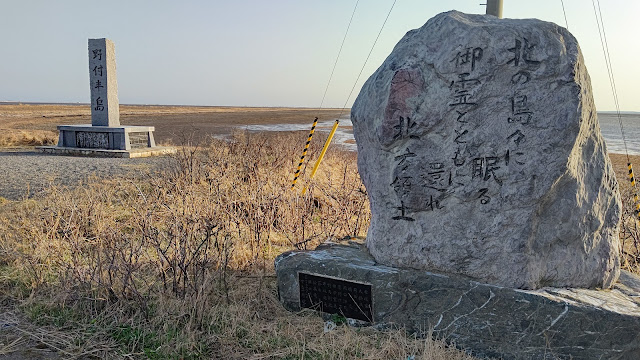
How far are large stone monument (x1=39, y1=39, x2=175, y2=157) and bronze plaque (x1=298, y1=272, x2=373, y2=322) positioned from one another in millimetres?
8795

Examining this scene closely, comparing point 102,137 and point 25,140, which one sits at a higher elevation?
point 102,137

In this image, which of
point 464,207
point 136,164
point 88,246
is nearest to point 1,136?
point 136,164

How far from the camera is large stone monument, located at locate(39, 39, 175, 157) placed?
37.8 feet

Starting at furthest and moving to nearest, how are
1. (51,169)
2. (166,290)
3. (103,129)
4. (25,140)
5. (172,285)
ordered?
(25,140)
(103,129)
(51,169)
(172,285)
(166,290)

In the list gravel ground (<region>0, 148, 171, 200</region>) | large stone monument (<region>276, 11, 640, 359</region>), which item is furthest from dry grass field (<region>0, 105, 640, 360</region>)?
gravel ground (<region>0, 148, 171, 200</region>)

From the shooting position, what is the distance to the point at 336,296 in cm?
351

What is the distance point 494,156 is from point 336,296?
148 cm

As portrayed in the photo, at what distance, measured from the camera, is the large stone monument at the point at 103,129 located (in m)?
11.5

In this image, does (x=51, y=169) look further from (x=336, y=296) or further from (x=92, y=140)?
(x=336, y=296)

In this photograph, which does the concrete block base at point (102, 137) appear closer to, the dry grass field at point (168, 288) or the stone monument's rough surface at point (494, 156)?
the dry grass field at point (168, 288)

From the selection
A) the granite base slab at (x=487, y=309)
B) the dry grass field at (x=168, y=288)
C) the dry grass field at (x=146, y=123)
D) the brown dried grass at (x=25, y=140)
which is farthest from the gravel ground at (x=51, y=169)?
the granite base slab at (x=487, y=309)

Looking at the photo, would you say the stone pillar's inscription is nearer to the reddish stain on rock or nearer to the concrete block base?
the concrete block base

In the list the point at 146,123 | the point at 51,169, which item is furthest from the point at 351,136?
the point at 51,169

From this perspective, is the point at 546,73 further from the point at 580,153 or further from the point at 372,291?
the point at 372,291
